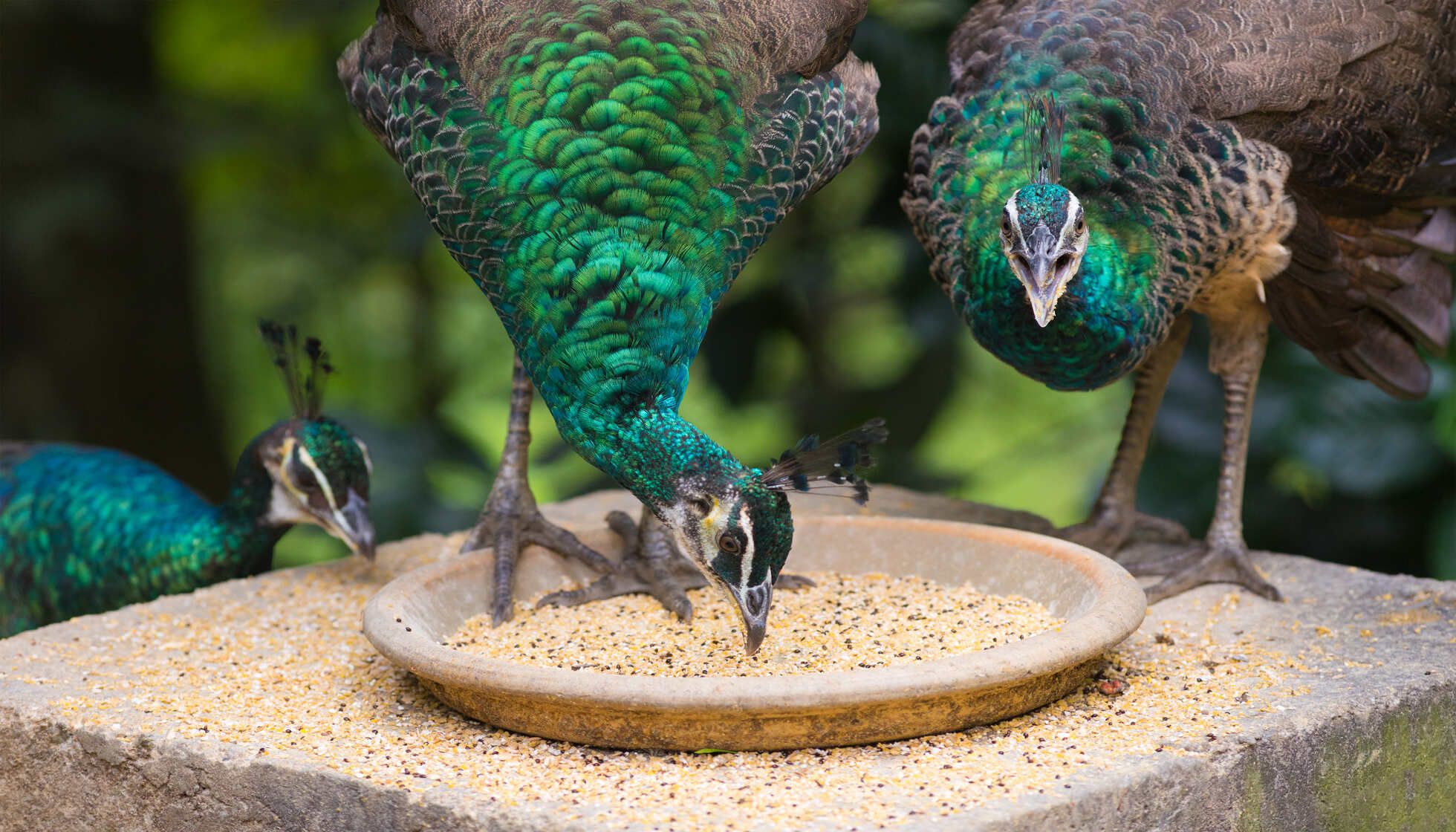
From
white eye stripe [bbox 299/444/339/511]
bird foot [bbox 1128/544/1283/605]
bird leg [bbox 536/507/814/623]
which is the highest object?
white eye stripe [bbox 299/444/339/511]

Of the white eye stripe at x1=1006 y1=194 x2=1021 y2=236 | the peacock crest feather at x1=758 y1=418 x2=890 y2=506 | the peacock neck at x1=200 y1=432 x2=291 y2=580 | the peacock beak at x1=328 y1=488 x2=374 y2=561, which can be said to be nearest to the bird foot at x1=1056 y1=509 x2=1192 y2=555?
the white eye stripe at x1=1006 y1=194 x2=1021 y2=236

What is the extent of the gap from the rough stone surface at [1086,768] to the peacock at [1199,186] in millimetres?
444

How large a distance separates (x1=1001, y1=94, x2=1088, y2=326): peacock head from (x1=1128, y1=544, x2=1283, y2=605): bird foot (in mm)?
811

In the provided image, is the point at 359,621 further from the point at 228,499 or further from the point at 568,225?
the point at 568,225

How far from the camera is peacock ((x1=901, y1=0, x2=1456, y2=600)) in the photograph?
333 cm

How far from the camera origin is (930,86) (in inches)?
179

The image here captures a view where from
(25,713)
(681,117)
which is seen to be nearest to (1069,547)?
(681,117)

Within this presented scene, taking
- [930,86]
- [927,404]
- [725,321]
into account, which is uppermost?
[930,86]

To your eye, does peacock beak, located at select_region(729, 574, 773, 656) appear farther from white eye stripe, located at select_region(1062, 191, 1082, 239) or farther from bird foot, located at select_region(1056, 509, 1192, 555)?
bird foot, located at select_region(1056, 509, 1192, 555)

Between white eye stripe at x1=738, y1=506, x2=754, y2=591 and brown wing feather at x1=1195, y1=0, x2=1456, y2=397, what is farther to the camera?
brown wing feather at x1=1195, y1=0, x2=1456, y2=397

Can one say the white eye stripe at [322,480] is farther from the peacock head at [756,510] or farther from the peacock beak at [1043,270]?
the peacock beak at [1043,270]

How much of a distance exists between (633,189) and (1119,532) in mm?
1749

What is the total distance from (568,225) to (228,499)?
5.05 ft

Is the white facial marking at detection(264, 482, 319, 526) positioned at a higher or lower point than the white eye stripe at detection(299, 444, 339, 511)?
lower
